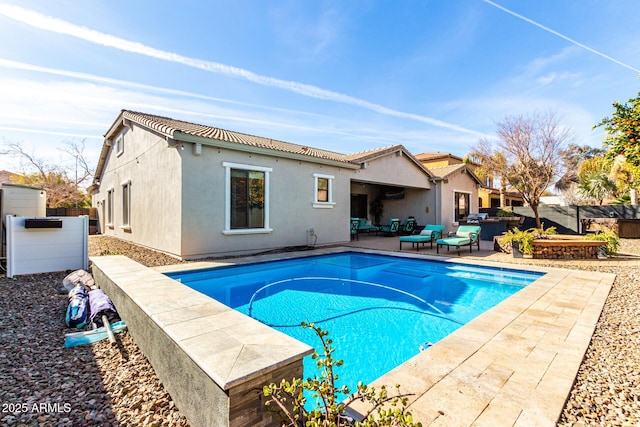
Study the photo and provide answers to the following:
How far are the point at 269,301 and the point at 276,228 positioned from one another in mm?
5092

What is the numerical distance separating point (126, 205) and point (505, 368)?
1605 cm

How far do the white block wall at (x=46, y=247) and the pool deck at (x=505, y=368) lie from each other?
823 centimetres

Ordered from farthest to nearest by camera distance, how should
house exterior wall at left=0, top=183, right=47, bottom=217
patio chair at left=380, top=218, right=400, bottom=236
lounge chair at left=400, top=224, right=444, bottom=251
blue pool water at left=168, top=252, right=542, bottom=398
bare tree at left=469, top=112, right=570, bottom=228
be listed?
patio chair at left=380, top=218, right=400, bottom=236 → bare tree at left=469, top=112, right=570, bottom=228 → lounge chair at left=400, top=224, right=444, bottom=251 → house exterior wall at left=0, top=183, right=47, bottom=217 → blue pool water at left=168, top=252, right=542, bottom=398

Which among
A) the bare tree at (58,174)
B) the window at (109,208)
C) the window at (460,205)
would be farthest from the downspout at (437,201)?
the bare tree at (58,174)

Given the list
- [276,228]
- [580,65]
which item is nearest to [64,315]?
[276,228]

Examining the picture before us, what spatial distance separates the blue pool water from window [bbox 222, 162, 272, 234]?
185cm

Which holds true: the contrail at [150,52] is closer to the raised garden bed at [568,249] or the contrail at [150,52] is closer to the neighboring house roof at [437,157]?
the raised garden bed at [568,249]

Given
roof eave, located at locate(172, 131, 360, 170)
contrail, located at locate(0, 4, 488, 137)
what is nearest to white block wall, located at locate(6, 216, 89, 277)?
roof eave, located at locate(172, 131, 360, 170)

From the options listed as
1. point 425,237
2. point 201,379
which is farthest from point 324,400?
point 425,237

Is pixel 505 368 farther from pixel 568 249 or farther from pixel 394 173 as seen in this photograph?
pixel 394 173

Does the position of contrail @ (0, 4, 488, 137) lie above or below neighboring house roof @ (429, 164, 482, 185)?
above

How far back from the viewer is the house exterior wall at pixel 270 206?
8.99m

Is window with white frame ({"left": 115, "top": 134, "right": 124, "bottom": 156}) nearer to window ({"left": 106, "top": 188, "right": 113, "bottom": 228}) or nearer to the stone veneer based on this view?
window ({"left": 106, "top": 188, "right": 113, "bottom": 228})

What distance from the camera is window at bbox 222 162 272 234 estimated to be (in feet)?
31.7
